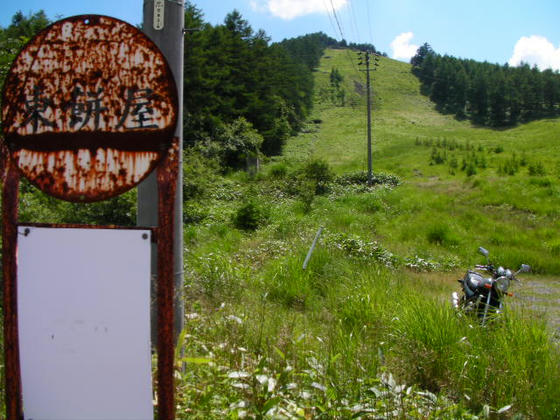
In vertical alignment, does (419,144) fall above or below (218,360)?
above

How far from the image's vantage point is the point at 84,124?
67.4 inches

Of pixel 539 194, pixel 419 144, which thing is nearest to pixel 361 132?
pixel 419 144

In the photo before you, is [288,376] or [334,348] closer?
[288,376]

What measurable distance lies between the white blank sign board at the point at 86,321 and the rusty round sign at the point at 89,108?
274 millimetres

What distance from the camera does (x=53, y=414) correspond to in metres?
1.62

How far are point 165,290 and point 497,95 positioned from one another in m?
68.1

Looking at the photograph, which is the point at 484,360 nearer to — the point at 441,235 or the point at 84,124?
the point at 84,124

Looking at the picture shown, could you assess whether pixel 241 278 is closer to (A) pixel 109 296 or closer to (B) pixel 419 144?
(A) pixel 109 296

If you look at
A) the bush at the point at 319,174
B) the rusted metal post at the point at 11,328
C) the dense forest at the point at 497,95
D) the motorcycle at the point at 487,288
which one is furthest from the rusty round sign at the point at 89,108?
the dense forest at the point at 497,95

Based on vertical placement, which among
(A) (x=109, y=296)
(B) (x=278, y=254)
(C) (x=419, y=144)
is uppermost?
(C) (x=419, y=144)

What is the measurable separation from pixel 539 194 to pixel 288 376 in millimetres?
18787

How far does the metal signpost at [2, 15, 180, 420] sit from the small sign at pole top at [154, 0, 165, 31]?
63cm

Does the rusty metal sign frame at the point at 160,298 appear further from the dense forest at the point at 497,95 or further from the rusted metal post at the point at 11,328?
the dense forest at the point at 497,95

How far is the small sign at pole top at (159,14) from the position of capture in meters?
2.30
